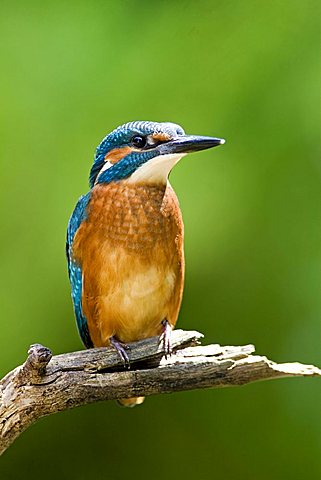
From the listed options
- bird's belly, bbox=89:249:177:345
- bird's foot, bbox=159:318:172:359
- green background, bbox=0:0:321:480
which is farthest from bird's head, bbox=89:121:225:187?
green background, bbox=0:0:321:480

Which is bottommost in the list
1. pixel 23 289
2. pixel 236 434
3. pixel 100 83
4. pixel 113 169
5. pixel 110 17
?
pixel 236 434

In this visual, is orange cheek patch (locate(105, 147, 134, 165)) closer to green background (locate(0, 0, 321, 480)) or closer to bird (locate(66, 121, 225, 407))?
bird (locate(66, 121, 225, 407))

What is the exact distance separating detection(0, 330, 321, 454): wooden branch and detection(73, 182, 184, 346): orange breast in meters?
0.18

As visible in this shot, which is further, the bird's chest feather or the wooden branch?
the bird's chest feather

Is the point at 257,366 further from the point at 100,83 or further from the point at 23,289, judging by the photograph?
the point at 100,83

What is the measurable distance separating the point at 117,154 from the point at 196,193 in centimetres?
99

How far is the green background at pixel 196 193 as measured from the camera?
3.20 m

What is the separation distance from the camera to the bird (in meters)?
2.20

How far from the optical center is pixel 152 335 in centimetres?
237

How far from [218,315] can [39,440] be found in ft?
2.60

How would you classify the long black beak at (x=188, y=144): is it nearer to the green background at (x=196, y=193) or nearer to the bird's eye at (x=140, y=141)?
the bird's eye at (x=140, y=141)

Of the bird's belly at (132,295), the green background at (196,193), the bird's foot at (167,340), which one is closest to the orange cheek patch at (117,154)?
the bird's belly at (132,295)

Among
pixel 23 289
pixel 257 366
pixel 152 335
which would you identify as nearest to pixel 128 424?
pixel 23 289

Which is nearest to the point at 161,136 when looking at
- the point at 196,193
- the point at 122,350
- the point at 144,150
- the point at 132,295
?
the point at 144,150
